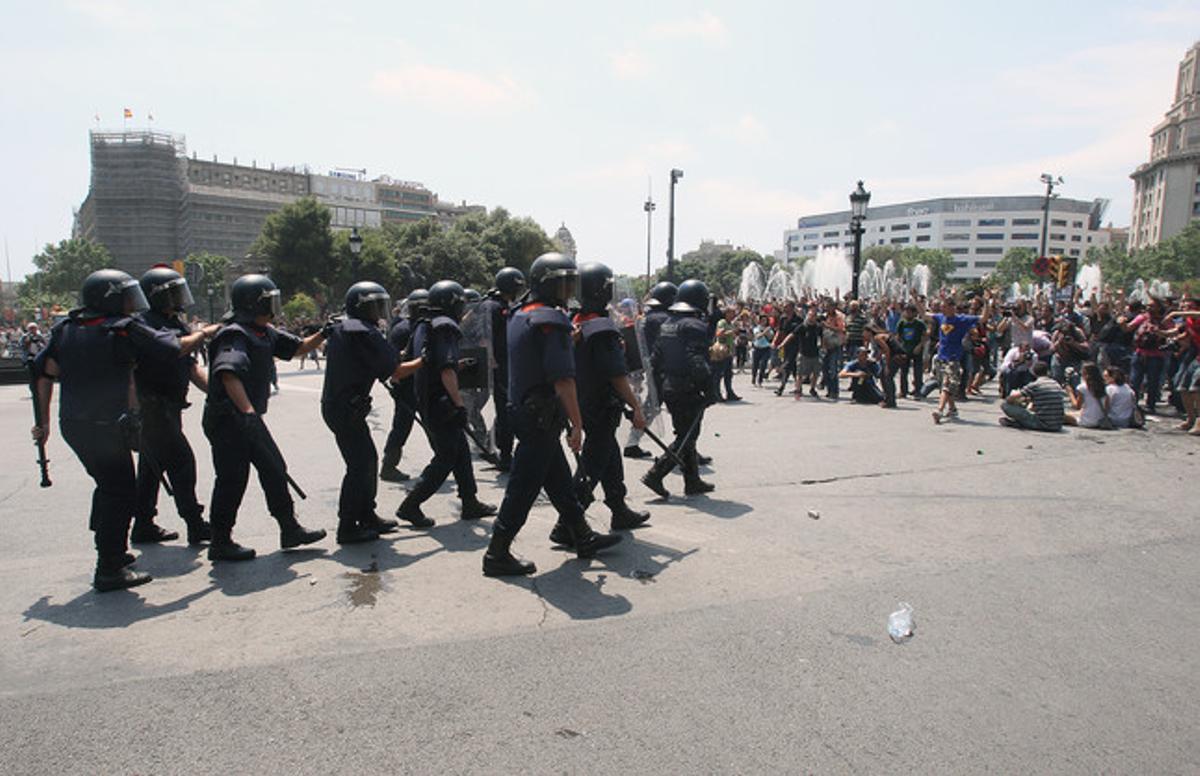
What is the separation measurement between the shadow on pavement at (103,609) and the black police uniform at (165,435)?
0.98 metres

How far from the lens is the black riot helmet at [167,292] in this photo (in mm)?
5395

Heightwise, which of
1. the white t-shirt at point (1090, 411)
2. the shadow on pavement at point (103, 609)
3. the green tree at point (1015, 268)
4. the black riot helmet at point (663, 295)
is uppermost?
the green tree at point (1015, 268)

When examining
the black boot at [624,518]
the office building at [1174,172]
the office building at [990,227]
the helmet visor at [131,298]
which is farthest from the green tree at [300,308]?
the office building at [1174,172]

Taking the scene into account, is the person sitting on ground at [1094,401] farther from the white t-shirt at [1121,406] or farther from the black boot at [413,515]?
the black boot at [413,515]

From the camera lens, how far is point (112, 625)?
3980mm

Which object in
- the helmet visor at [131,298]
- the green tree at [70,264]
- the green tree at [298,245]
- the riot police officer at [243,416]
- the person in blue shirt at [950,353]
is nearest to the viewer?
the helmet visor at [131,298]

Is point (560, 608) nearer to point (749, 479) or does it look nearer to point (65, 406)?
point (65, 406)

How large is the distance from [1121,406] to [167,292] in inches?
465

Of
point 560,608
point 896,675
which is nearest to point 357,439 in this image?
point 560,608

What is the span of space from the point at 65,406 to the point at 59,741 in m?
2.28

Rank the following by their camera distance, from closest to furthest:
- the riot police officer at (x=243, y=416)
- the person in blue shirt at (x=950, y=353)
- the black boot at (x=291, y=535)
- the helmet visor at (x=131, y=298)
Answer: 1. the helmet visor at (x=131, y=298)
2. the riot police officer at (x=243, y=416)
3. the black boot at (x=291, y=535)
4. the person in blue shirt at (x=950, y=353)

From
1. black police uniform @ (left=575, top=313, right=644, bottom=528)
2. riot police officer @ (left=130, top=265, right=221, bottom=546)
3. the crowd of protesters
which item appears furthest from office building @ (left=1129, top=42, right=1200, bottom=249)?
riot police officer @ (left=130, top=265, right=221, bottom=546)

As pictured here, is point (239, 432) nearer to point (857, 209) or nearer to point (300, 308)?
point (857, 209)

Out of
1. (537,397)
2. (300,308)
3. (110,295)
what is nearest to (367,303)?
(110,295)
